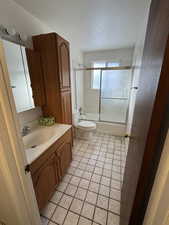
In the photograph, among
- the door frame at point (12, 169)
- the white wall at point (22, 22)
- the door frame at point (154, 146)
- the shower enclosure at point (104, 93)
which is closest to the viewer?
the door frame at point (154, 146)

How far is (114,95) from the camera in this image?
139 inches

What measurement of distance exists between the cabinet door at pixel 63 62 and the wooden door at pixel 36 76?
0.32 metres

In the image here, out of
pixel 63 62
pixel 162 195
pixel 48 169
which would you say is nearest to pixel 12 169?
pixel 48 169

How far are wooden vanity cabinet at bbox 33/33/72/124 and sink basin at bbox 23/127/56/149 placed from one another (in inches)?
11.4

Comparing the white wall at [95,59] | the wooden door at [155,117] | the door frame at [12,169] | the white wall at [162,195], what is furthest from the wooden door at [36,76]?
the white wall at [95,59]

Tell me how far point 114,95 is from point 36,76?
2.56m

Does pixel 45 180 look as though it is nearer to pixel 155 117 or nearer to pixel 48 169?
pixel 48 169

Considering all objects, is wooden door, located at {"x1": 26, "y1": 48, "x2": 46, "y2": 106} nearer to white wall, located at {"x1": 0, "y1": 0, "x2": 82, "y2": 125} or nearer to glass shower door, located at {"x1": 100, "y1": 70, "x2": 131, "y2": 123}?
white wall, located at {"x1": 0, "y1": 0, "x2": 82, "y2": 125}

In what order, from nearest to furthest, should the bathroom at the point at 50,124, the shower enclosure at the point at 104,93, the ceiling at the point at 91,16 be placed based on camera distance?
the bathroom at the point at 50,124 → the ceiling at the point at 91,16 → the shower enclosure at the point at 104,93

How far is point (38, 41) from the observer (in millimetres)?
1585

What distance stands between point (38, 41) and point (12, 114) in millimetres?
1438

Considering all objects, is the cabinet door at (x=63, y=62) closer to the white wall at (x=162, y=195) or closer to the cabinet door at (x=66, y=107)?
the cabinet door at (x=66, y=107)

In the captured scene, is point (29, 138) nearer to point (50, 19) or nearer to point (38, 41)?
point (38, 41)

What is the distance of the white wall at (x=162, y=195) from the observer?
1.49ft
